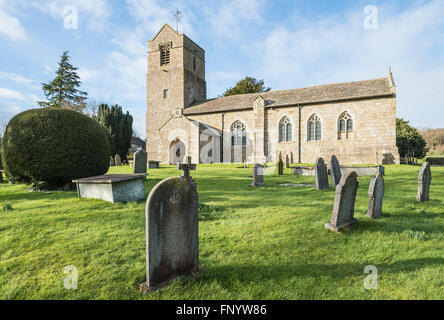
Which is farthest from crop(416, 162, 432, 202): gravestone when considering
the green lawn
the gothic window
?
the gothic window

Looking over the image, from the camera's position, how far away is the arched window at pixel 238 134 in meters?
25.9

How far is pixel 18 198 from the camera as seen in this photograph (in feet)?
22.9

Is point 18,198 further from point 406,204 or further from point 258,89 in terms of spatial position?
point 258,89

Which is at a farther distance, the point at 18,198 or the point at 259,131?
the point at 259,131

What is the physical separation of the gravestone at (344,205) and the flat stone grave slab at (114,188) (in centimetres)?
471

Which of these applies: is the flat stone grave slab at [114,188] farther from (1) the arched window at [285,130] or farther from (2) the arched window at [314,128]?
(2) the arched window at [314,128]

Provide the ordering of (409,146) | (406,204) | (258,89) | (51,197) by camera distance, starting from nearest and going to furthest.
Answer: (406,204)
(51,197)
(409,146)
(258,89)

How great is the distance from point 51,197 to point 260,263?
6.49 m

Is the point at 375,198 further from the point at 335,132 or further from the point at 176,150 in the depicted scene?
the point at 176,150

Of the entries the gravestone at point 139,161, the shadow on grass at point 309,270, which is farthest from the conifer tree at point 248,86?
the shadow on grass at point 309,270

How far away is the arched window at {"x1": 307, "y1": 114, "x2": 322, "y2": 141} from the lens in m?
23.1
